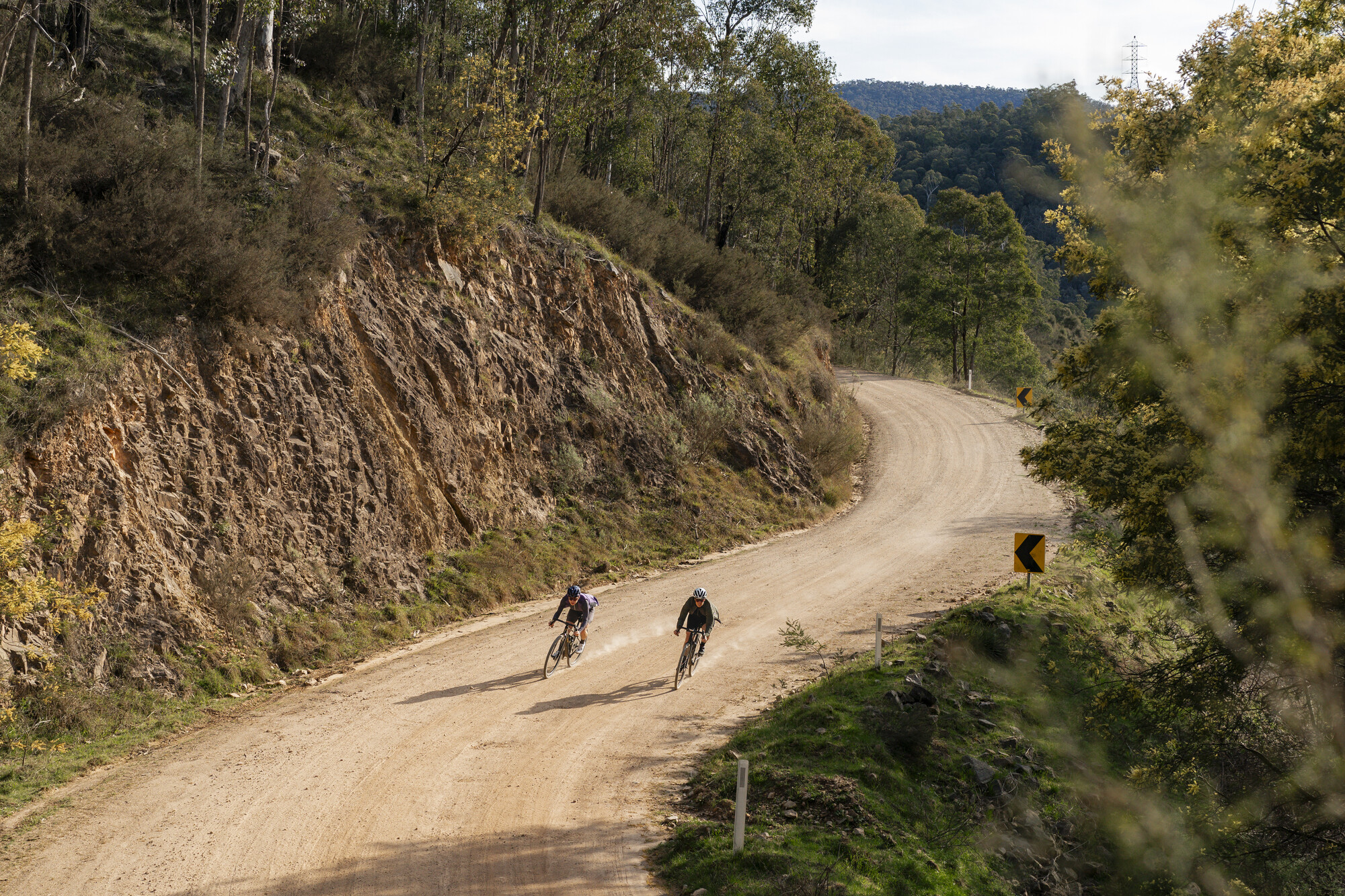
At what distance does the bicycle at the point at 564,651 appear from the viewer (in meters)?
13.5

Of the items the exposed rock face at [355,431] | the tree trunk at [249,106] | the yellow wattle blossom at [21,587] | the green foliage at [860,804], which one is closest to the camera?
the green foliage at [860,804]

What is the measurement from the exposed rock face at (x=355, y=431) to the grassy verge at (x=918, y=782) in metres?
8.52

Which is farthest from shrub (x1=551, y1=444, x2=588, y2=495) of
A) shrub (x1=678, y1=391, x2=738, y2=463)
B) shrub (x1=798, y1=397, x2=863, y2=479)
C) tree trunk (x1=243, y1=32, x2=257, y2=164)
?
shrub (x1=798, y1=397, x2=863, y2=479)

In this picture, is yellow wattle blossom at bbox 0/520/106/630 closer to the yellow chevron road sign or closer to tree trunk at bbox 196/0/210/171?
tree trunk at bbox 196/0/210/171


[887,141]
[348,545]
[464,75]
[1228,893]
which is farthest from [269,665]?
[887,141]

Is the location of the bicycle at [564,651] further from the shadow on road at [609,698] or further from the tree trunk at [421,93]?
the tree trunk at [421,93]

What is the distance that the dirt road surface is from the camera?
7.58 metres

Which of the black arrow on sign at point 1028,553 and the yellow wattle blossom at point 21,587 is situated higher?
the yellow wattle blossom at point 21,587

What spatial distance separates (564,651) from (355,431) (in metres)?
6.70

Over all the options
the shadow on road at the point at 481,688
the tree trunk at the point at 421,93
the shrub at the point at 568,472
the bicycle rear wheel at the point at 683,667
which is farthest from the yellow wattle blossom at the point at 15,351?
the tree trunk at the point at 421,93

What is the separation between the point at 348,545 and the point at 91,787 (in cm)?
679

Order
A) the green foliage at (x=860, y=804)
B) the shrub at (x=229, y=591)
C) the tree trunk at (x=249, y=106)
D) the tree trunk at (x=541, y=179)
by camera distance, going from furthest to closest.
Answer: the tree trunk at (x=541, y=179), the tree trunk at (x=249, y=106), the shrub at (x=229, y=591), the green foliage at (x=860, y=804)

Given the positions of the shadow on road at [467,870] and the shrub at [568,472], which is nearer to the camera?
the shadow on road at [467,870]

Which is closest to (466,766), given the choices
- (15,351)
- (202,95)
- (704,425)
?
(15,351)
